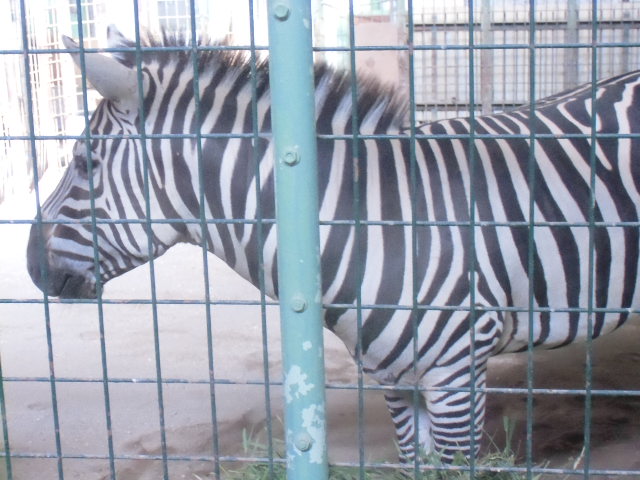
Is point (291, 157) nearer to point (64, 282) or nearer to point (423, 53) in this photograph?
point (64, 282)

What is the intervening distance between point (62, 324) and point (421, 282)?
3.73 metres

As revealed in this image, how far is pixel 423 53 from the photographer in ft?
30.8

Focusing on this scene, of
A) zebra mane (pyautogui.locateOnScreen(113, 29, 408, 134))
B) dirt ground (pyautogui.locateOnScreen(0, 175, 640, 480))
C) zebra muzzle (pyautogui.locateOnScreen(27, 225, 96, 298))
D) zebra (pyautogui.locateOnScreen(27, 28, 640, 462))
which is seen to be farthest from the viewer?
dirt ground (pyautogui.locateOnScreen(0, 175, 640, 480))

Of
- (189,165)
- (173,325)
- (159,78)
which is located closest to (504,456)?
(189,165)

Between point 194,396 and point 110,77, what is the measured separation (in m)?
2.22

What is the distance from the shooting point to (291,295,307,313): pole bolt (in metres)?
2.05

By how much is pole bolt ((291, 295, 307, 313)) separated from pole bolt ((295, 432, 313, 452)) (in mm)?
328

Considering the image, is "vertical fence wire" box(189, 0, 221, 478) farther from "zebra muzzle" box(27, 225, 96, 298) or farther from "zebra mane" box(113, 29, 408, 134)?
"zebra muzzle" box(27, 225, 96, 298)

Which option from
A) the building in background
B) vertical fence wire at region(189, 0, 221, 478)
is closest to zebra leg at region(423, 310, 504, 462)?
vertical fence wire at region(189, 0, 221, 478)

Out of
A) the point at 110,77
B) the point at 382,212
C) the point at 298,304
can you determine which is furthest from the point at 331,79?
the point at 298,304

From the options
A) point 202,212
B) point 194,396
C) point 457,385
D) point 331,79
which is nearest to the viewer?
point 202,212

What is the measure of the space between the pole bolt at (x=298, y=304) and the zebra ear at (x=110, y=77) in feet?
3.97

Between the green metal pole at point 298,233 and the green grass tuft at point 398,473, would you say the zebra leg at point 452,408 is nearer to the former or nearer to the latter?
the green grass tuft at point 398,473

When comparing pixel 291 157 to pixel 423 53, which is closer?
pixel 291 157
